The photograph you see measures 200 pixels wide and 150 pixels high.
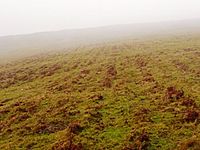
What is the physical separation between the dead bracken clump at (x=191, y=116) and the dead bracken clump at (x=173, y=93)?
11.7 ft

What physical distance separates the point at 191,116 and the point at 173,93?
17.1 ft

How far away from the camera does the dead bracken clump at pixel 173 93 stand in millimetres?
24469

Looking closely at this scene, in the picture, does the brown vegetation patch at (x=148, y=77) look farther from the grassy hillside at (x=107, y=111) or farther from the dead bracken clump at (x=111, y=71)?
the dead bracken clump at (x=111, y=71)

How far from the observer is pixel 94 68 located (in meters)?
40.9

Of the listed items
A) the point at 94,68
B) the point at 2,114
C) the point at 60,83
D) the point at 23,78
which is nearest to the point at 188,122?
the point at 2,114

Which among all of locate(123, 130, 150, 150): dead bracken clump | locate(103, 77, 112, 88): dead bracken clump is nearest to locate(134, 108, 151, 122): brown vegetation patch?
locate(123, 130, 150, 150): dead bracken clump

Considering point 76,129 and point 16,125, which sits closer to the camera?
point 76,129

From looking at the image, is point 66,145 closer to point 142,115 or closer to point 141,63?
point 142,115

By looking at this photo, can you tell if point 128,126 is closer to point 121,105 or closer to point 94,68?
point 121,105

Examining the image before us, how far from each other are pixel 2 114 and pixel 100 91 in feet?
26.2

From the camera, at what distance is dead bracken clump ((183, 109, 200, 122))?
1982cm

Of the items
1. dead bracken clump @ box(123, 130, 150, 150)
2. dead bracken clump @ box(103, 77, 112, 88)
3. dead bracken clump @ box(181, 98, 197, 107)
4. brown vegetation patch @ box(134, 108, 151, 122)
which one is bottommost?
dead bracken clump @ box(123, 130, 150, 150)

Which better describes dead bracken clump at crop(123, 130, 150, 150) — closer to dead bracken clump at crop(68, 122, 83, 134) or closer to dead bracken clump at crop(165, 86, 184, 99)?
dead bracken clump at crop(68, 122, 83, 134)

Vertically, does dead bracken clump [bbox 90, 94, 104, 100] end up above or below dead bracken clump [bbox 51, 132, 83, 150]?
above
